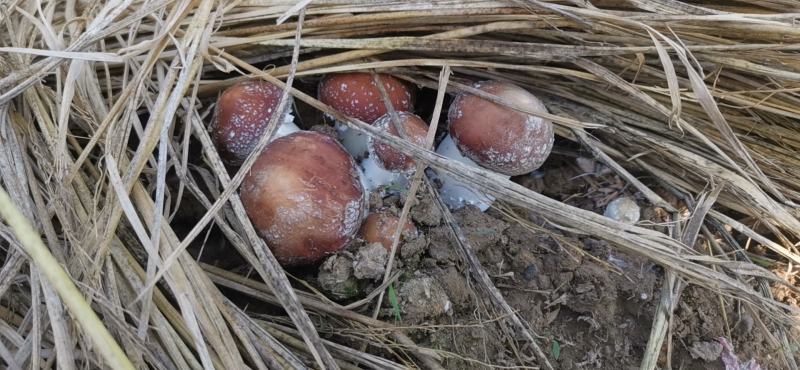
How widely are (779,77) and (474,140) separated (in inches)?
38.0

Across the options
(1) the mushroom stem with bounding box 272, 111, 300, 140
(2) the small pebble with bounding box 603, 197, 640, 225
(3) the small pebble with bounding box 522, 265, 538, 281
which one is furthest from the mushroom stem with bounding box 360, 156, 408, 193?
(2) the small pebble with bounding box 603, 197, 640, 225

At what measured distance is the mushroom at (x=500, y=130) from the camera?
1.80 m

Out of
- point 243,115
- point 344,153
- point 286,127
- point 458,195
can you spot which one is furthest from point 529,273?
point 243,115

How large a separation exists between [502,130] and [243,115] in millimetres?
826

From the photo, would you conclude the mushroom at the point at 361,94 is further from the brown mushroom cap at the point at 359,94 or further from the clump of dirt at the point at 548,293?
the clump of dirt at the point at 548,293

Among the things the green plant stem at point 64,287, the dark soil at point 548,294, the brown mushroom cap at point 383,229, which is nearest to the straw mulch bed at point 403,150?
the dark soil at point 548,294

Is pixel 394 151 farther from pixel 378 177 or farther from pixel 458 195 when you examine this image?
pixel 458 195

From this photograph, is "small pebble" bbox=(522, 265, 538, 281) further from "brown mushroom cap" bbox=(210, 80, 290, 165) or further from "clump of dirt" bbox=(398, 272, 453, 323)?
"brown mushroom cap" bbox=(210, 80, 290, 165)

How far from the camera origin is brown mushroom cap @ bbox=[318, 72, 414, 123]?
1.90m

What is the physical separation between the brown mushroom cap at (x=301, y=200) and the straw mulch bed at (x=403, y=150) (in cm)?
8

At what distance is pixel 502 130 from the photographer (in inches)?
71.0

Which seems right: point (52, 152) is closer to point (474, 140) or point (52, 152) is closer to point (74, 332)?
point (74, 332)

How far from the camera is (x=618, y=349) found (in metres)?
1.86

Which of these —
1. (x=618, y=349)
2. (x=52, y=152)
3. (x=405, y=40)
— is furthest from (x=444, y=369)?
(x=52, y=152)
